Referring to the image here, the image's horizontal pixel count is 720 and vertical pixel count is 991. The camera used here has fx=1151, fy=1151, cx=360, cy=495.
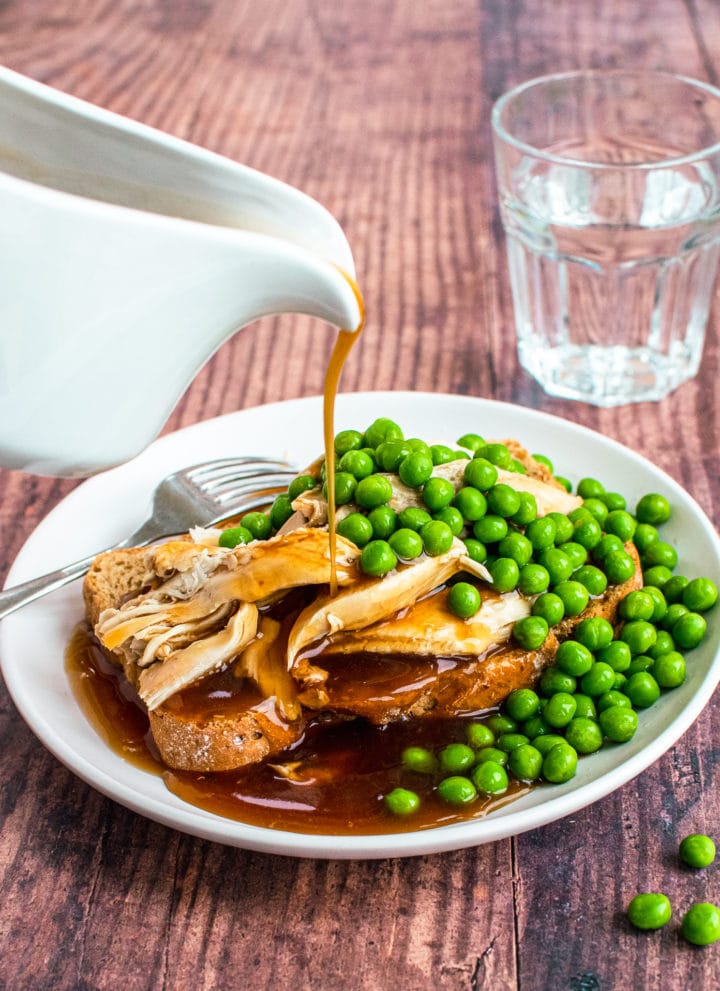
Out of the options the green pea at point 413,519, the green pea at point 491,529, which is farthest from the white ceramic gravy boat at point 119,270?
the green pea at point 491,529

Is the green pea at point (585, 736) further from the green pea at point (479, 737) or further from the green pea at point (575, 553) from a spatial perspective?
the green pea at point (575, 553)

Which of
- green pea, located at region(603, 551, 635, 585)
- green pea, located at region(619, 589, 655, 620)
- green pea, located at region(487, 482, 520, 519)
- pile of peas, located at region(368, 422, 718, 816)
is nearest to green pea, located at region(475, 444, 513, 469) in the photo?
pile of peas, located at region(368, 422, 718, 816)

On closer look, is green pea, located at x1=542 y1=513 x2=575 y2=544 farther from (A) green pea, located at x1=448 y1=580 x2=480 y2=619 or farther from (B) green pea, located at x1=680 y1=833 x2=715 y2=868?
(B) green pea, located at x1=680 y1=833 x2=715 y2=868

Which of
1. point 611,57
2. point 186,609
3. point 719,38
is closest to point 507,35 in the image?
point 611,57

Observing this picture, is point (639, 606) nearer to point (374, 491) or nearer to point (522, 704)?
point (522, 704)

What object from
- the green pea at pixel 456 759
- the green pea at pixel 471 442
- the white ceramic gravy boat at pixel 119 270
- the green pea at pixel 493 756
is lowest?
the green pea at pixel 456 759

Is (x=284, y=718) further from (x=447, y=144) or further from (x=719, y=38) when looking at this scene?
(x=719, y=38)
